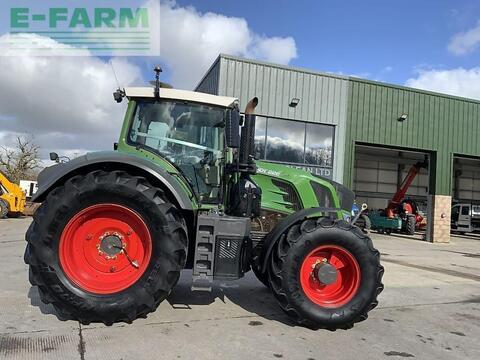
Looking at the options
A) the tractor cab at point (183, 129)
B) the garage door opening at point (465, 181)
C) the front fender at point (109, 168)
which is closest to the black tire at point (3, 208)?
the front fender at point (109, 168)

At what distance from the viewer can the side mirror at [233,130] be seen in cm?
503

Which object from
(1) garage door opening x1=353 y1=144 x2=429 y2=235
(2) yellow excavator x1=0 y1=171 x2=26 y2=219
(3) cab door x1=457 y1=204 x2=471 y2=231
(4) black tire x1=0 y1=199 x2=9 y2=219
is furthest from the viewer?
(1) garage door opening x1=353 y1=144 x2=429 y2=235

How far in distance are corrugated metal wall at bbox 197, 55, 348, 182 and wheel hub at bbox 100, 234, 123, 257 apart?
11873 mm

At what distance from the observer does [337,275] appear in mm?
5016

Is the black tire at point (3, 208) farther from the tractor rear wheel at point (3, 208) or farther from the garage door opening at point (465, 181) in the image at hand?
the garage door opening at point (465, 181)

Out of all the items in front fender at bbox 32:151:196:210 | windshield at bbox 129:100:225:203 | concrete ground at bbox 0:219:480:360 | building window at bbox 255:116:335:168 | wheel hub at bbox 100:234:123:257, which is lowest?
concrete ground at bbox 0:219:480:360

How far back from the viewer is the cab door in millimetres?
26688

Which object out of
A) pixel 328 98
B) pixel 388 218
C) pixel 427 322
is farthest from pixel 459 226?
pixel 427 322

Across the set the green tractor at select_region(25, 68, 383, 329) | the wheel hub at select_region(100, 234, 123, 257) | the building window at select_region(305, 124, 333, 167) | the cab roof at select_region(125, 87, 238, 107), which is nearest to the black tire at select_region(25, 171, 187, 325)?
the green tractor at select_region(25, 68, 383, 329)

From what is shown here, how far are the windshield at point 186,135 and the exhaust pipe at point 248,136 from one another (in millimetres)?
286

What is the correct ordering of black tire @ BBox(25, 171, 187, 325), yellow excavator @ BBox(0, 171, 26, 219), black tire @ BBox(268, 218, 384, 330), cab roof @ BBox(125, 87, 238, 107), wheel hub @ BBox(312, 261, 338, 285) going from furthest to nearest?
yellow excavator @ BBox(0, 171, 26, 219), cab roof @ BBox(125, 87, 238, 107), wheel hub @ BBox(312, 261, 338, 285), black tire @ BBox(268, 218, 384, 330), black tire @ BBox(25, 171, 187, 325)

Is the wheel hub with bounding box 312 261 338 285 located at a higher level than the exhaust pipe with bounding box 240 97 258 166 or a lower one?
lower

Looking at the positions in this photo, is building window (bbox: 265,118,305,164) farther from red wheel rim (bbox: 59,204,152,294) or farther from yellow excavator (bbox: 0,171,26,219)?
yellow excavator (bbox: 0,171,26,219)

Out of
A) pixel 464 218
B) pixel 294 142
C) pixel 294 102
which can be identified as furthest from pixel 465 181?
pixel 294 102
